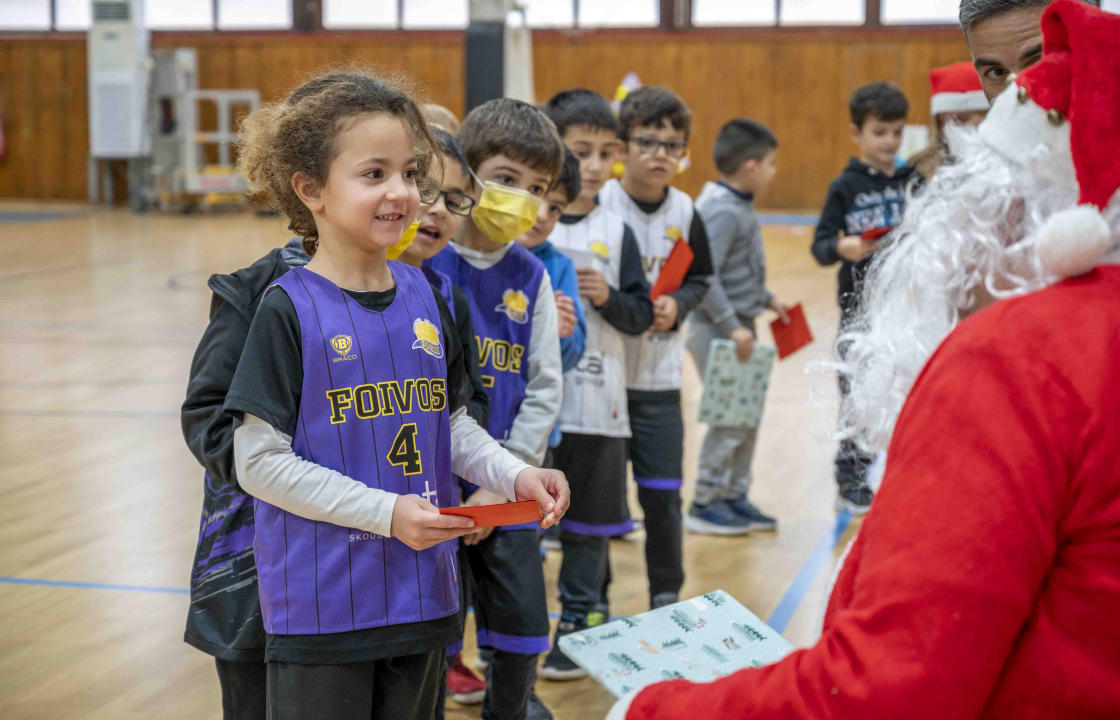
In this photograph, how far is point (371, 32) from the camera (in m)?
17.6

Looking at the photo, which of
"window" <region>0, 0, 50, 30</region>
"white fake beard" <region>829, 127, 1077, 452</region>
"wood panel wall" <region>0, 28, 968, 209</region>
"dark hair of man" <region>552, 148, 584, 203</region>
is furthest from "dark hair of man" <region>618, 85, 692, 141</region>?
"window" <region>0, 0, 50, 30</region>

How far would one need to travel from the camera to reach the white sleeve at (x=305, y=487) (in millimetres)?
1522

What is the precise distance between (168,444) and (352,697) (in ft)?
12.5

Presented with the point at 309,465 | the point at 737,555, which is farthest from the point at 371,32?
the point at 309,465

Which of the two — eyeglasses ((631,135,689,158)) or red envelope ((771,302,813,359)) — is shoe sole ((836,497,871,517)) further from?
eyeglasses ((631,135,689,158))

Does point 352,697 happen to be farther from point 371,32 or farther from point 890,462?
point 371,32

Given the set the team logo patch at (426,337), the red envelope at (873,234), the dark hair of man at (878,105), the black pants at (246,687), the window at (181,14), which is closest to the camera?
the team logo patch at (426,337)

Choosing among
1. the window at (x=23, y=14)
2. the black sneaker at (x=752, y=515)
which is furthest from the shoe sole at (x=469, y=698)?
the window at (x=23, y=14)

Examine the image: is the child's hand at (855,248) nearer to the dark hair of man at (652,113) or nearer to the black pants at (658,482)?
the dark hair of man at (652,113)

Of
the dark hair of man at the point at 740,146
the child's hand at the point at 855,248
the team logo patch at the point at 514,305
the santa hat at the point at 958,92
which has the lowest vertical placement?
the team logo patch at the point at 514,305

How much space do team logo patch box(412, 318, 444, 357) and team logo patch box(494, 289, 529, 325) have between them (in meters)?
0.72

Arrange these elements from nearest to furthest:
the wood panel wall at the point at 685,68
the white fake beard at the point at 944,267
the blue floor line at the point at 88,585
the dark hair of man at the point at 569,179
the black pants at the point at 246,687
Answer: the white fake beard at the point at 944,267
the black pants at the point at 246,687
the dark hair of man at the point at 569,179
the blue floor line at the point at 88,585
the wood panel wall at the point at 685,68

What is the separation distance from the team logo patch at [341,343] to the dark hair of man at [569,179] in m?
1.33

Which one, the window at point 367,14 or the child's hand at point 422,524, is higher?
the window at point 367,14
